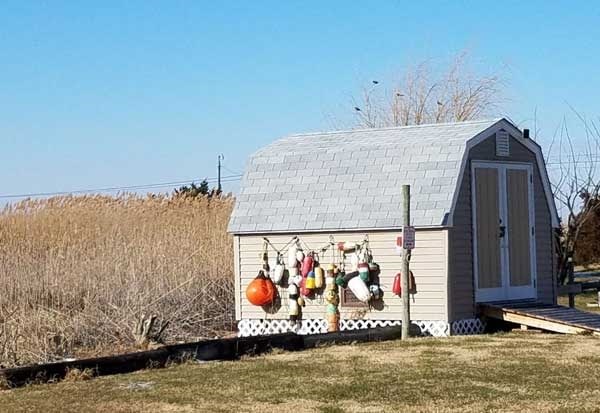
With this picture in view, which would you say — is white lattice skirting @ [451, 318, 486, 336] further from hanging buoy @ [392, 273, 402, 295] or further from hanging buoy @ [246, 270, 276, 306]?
hanging buoy @ [246, 270, 276, 306]

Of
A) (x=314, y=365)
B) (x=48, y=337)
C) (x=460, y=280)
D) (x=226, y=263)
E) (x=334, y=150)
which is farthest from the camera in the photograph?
(x=226, y=263)

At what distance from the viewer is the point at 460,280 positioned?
50.5 ft

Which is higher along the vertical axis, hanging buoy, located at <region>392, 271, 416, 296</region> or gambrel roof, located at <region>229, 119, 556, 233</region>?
gambrel roof, located at <region>229, 119, 556, 233</region>

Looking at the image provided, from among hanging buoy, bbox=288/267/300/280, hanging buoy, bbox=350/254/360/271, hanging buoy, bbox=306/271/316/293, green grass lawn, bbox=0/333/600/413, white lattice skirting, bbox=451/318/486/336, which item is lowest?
green grass lawn, bbox=0/333/600/413

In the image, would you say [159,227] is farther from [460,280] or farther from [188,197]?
[460,280]

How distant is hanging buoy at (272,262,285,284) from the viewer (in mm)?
16516

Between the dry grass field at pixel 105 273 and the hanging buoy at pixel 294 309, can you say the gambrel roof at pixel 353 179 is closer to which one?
the hanging buoy at pixel 294 309

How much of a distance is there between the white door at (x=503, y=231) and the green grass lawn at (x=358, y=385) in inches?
113

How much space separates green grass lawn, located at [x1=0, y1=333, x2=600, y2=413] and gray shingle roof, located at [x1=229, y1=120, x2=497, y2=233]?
291 cm

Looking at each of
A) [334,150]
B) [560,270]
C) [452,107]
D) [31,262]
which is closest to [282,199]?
[334,150]

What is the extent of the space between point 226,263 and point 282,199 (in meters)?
2.98

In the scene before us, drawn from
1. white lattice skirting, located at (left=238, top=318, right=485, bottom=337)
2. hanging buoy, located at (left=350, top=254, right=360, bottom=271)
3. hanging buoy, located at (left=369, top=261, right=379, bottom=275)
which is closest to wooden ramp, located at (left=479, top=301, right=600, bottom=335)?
white lattice skirting, located at (left=238, top=318, right=485, bottom=337)

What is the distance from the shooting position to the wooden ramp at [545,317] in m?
14.8

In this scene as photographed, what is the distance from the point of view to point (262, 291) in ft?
54.2
